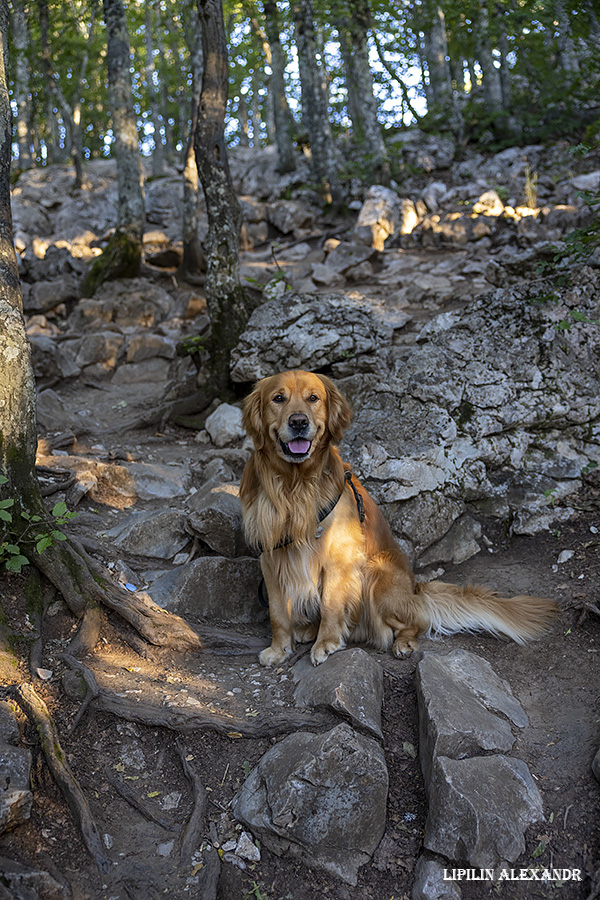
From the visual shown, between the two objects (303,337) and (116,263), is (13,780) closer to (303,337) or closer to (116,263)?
(303,337)

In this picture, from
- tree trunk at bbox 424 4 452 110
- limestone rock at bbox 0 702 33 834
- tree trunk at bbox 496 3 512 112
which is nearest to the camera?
limestone rock at bbox 0 702 33 834

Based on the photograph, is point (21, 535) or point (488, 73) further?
point (488, 73)

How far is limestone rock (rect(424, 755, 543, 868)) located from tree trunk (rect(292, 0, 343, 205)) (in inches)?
571

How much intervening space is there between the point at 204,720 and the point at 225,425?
13.3ft

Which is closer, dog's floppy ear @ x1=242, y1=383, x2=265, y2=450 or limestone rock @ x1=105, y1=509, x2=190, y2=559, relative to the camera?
dog's floppy ear @ x1=242, y1=383, x2=265, y2=450

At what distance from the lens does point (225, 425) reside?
6.69 meters

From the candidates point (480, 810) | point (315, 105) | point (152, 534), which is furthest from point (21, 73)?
point (480, 810)

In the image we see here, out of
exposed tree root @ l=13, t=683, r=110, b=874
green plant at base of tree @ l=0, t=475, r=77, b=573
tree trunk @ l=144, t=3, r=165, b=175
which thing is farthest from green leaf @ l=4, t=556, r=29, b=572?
tree trunk @ l=144, t=3, r=165, b=175

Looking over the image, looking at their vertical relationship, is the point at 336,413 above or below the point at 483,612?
above

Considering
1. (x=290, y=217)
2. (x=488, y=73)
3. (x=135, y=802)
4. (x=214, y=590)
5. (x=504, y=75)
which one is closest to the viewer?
(x=135, y=802)

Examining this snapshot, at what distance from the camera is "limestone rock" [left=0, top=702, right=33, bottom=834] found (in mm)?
2250

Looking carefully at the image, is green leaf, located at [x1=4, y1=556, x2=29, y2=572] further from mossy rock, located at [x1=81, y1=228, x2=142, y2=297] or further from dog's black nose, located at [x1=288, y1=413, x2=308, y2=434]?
mossy rock, located at [x1=81, y1=228, x2=142, y2=297]

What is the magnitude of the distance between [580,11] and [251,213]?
10.9 meters

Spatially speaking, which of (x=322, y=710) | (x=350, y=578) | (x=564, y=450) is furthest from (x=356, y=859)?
(x=564, y=450)
